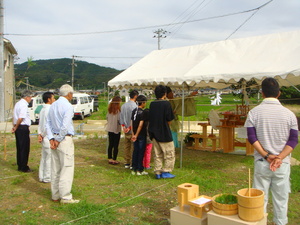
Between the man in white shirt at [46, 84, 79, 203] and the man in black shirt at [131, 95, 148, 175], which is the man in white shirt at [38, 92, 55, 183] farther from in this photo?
the man in black shirt at [131, 95, 148, 175]

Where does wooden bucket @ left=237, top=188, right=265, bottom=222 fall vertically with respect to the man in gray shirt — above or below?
below

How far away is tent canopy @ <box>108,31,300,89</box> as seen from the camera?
5367mm

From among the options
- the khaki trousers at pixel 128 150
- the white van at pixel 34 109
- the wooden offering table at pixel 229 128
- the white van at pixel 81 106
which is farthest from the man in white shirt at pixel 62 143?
the white van at pixel 81 106

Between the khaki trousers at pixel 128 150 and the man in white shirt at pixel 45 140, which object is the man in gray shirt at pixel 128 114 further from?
the man in white shirt at pixel 45 140

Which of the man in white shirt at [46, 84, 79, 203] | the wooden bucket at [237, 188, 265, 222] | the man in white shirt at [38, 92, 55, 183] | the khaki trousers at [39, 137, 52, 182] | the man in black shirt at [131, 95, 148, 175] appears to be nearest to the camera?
the wooden bucket at [237, 188, 265, 222]

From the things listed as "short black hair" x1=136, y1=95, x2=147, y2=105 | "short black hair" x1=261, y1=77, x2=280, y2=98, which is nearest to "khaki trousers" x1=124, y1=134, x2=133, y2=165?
"short black hair" x1=136, y1=95, x2=147, y2=105

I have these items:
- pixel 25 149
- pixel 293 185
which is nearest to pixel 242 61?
pixel 293 185

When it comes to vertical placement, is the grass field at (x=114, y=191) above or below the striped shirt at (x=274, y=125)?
below

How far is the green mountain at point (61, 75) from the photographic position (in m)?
73.2

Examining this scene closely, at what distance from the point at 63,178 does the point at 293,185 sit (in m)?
3.63

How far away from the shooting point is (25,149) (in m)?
5.89

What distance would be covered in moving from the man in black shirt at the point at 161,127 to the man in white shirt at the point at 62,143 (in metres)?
1.60

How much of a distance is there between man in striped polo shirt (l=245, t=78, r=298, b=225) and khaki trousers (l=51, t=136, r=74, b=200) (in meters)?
2.45

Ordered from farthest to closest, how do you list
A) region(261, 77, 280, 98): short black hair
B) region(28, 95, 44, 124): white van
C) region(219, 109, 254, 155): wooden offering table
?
region(28, 95, 44, 124): white van → region(219, 109, 254, 155): wooden offering table → region(261, 77, 280, 98): short black hair
